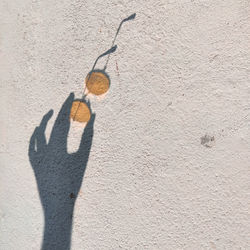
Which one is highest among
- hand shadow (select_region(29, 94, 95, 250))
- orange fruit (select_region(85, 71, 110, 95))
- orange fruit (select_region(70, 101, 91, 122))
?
orange fruit (select_region(85, 71, 110, 95))

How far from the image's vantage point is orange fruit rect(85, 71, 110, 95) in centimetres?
251

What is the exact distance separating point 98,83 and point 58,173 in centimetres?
115

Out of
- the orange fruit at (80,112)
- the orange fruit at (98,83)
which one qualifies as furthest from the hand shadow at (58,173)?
the orange fruit at (98,83)

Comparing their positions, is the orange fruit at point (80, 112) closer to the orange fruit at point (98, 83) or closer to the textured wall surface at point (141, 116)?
the textured wall surface at point (141, 116)

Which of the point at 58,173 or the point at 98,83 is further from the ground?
the point at 98,83

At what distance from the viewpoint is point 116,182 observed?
252cm

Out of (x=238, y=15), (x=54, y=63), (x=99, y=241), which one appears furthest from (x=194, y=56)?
(x=99, y=241)

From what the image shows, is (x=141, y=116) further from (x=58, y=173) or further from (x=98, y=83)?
(x=58, y=173)

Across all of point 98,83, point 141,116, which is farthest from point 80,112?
point 141,116

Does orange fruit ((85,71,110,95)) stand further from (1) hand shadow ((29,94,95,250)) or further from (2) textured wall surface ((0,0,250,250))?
(1) hand shadow ((29,94,95,250))

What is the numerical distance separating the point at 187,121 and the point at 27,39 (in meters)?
2.08

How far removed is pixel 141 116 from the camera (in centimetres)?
249

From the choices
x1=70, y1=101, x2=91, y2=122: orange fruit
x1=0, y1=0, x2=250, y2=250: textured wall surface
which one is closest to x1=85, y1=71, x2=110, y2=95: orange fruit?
x1=0, y1=0, x2=250, y2=250: textured wall surface

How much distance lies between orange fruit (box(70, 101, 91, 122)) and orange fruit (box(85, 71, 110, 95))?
0.64ft
